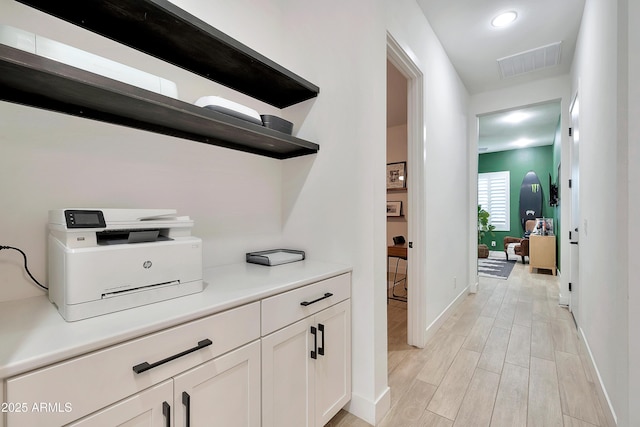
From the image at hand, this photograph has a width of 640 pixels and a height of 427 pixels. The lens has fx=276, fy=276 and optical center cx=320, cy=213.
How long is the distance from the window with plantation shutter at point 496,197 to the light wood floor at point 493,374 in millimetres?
4945

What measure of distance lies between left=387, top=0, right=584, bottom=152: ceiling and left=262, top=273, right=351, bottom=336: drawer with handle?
2.40 metres

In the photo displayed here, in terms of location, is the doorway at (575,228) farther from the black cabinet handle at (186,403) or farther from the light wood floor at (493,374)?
the black cabinet handle at (186,403)

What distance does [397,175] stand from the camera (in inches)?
183

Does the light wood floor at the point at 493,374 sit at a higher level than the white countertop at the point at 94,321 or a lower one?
lower

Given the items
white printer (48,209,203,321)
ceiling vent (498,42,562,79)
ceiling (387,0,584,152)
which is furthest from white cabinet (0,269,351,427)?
ceiling vent (498,42,562,79)

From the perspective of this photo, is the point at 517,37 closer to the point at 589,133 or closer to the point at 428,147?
the point at 589,133

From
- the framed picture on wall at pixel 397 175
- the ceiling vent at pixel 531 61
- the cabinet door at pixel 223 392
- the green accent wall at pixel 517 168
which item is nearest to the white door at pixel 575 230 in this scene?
the ceiling vent at pixel 531 61

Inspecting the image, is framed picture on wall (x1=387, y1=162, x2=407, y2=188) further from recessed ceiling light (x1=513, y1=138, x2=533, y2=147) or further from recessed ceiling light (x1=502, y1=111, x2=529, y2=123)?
recessed ceiling light (x1=513, y1=138, x2=533, y2=147)

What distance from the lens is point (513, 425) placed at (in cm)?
145

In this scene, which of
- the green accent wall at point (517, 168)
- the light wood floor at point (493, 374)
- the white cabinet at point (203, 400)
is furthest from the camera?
the green accent wall at point (517, 168)

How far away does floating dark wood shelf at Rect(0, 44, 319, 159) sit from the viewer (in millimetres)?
792

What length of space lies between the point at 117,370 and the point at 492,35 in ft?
11.8

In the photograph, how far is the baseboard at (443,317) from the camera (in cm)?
241

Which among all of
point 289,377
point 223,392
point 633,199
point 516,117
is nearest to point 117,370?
point 223,392
